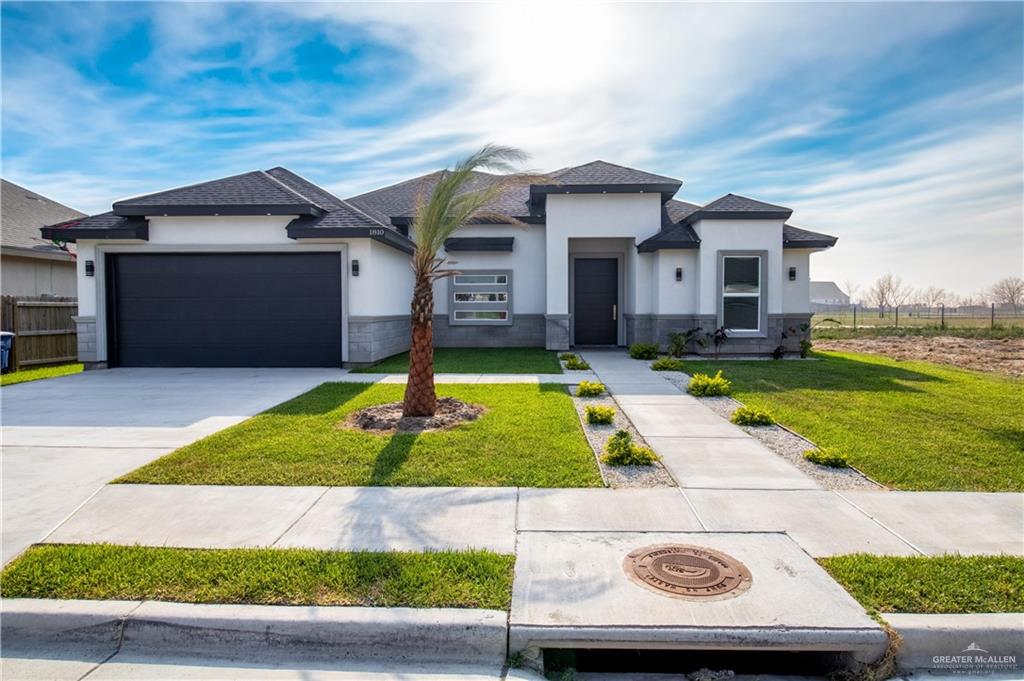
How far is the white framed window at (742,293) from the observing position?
14.1 meters

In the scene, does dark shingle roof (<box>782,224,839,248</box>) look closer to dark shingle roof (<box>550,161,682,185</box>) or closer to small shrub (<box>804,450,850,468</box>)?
dark shingle roof (<box>550,161,682,185</box>)

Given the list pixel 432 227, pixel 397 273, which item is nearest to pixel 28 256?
pixel 397 273

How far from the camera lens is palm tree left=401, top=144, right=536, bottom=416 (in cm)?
735

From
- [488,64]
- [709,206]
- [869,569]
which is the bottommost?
[869,569]

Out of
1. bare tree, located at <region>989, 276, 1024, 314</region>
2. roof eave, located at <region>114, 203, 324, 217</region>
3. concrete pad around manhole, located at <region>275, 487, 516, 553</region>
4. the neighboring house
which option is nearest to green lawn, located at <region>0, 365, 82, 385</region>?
the neighboring house

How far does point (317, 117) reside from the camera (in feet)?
39.4

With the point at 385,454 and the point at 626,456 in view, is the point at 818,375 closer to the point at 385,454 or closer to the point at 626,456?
the point at 626,456

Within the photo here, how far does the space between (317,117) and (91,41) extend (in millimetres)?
3953

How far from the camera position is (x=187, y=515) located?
14.2 feet

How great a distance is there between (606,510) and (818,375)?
886 centimetres

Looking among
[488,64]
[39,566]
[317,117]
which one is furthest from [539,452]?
[317,117]

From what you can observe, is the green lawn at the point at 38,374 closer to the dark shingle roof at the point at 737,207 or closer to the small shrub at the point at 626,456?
the small shrub at the point at 626,456

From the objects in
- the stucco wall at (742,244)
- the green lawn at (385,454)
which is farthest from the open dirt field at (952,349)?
the green lawn at (385,454)

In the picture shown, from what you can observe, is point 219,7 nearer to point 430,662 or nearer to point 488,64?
point 488,64
